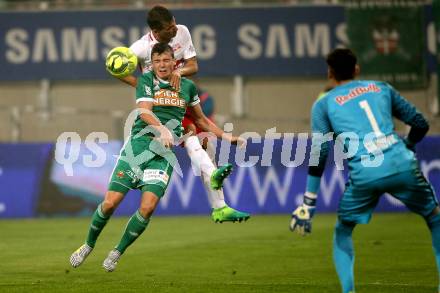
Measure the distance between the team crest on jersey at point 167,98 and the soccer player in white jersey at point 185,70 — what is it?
8 centimetres

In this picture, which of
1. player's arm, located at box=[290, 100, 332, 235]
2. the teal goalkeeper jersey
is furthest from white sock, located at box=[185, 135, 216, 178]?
the teal goalkeeper jersey

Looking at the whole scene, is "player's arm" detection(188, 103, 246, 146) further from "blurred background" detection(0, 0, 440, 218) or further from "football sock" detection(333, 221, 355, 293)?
"blurred background" detection(0, 0, 440, 218)

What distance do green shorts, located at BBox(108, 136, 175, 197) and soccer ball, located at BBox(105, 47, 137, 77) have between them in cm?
76

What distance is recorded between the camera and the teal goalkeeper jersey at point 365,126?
26.1 ft

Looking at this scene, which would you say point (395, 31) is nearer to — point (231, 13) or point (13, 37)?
point (231, 13)

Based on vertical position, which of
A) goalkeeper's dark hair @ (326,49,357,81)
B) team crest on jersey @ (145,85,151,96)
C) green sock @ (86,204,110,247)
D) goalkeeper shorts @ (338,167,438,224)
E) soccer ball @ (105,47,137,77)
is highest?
goalkeeper's dark hair @ (326,49,357,81)

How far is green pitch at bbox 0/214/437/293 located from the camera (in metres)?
9.62

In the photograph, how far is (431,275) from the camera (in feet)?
33.9

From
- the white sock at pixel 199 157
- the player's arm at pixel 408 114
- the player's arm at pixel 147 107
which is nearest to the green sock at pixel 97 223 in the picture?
the player's arm at pixel 147 107

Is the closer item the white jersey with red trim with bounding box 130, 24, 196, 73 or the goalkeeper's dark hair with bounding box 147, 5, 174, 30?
the goalkeeper's dark hair with bounding box 147, 5, 174, 30

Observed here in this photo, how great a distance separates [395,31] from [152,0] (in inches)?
246

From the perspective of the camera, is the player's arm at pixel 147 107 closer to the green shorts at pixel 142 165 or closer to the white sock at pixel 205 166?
the green shorts at pixel 142 165

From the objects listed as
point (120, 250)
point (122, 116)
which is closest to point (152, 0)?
point (122, 116)

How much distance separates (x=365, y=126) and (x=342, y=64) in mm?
546
